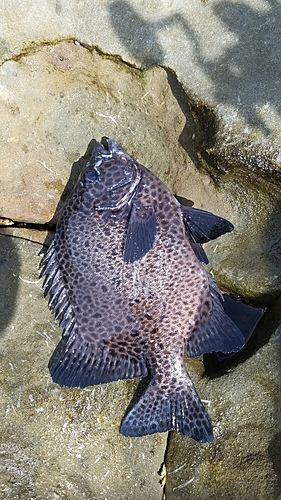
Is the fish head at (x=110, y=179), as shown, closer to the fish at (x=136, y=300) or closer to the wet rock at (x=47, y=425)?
the fish at (x=136, y=300)

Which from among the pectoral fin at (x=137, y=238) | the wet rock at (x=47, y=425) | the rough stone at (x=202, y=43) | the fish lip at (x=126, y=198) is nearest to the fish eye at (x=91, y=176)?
the fish lip at (x=126, y=198)

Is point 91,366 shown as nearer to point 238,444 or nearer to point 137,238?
point 137,238

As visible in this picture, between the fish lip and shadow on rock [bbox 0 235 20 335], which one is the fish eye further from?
shadow on rock [bbox 0 235 20 335]

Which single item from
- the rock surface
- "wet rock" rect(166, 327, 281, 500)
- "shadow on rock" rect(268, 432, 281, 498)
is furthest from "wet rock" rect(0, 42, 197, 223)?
"shadow on rock" rect(268, 432, 281, 498)

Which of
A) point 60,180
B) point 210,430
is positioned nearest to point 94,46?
point 60,180

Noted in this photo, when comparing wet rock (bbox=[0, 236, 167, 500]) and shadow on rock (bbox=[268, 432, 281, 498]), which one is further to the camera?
wet rock (bbox=[0, 236, 167, 500])

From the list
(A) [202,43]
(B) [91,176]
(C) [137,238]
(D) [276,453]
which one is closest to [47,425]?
(C) [137,238]

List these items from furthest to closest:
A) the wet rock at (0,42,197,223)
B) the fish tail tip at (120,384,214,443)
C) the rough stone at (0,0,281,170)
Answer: the wet rock at (0,42,197,223) → the rough stone at (0,0,281,170) → the fish tail tip at (120,384,214,443)

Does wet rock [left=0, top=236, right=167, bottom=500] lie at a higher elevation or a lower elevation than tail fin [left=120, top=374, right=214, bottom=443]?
lower
